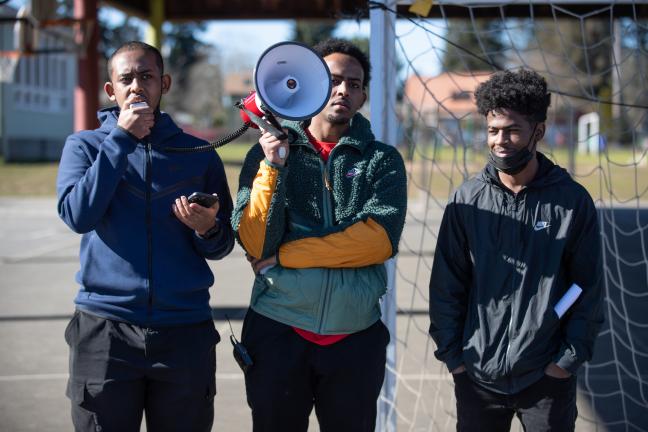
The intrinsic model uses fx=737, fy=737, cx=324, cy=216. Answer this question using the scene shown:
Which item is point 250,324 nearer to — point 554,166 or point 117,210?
point 117,210

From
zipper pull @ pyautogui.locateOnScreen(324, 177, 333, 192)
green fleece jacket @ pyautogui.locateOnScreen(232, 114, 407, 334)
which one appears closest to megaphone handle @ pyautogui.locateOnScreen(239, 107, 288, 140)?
green fleece jacket @ pyautogui.locateOnScreen(232, 114, 407, 334)

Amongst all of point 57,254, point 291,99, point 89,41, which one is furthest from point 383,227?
point 89,41

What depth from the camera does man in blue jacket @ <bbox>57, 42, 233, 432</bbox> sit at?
8.98 feet

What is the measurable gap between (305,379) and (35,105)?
117ft

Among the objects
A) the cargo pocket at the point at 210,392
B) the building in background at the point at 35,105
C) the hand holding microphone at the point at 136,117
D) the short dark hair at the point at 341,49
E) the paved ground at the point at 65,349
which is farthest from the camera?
the building in background at the point at 35,105

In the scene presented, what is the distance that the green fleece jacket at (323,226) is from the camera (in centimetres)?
280

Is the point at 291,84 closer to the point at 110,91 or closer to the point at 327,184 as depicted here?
the point at 327,184

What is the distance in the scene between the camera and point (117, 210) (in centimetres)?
279

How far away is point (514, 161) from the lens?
2.88m

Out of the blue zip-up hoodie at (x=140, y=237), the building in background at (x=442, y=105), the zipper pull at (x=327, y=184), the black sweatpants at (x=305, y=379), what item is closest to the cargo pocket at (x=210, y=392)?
the black sweatpants at (x=305, y=379)

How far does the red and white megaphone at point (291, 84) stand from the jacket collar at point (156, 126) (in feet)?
1.07

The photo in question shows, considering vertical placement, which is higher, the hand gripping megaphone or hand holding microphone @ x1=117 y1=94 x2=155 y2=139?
the hand gripping megaphone

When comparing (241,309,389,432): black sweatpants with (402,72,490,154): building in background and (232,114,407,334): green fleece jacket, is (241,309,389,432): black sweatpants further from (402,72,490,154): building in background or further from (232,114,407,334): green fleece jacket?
(402,72,490,154): building in background

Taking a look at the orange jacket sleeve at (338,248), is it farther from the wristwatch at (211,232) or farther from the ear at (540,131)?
the ear at (540,131)
